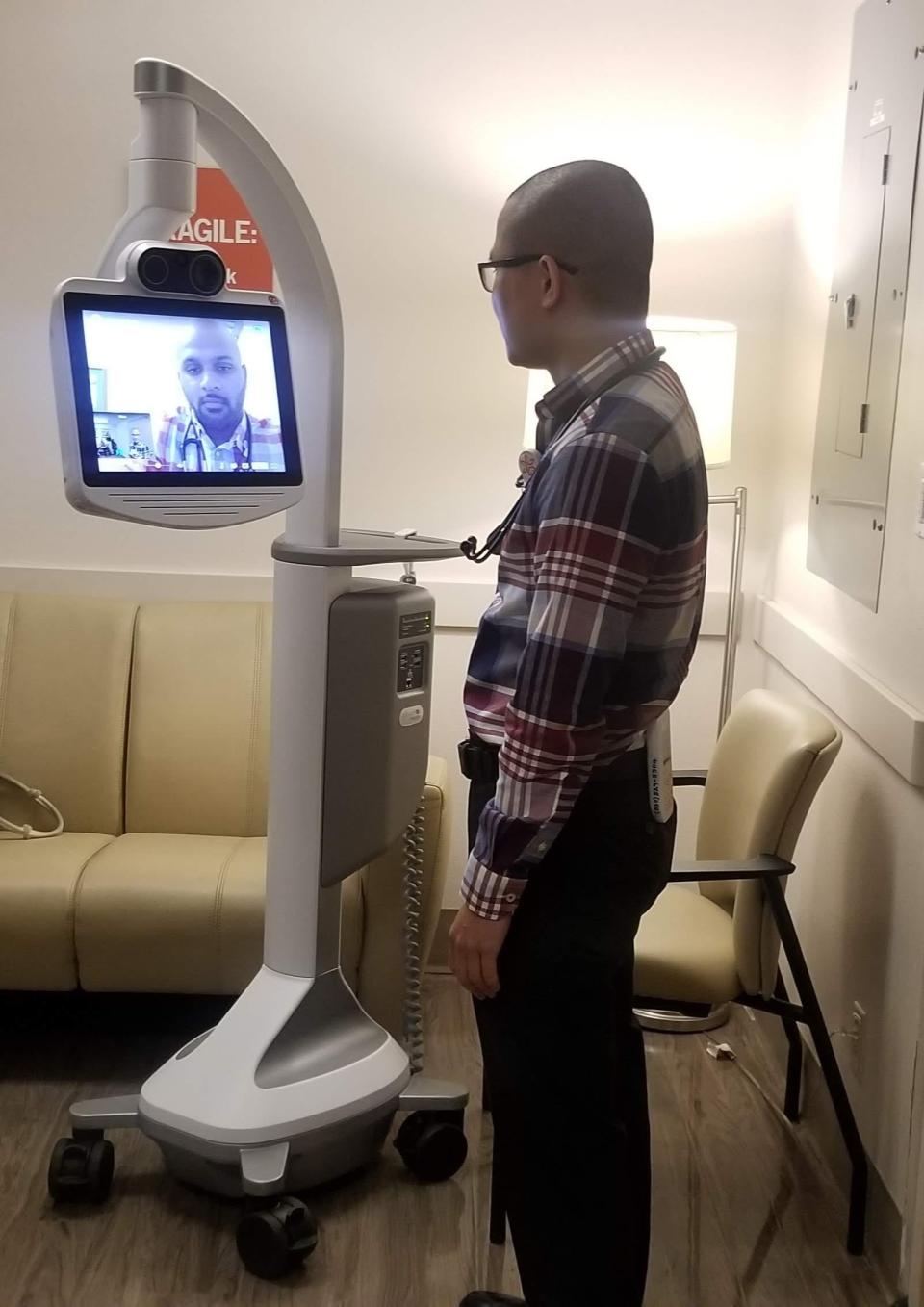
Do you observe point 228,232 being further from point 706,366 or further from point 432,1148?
point 432,1148

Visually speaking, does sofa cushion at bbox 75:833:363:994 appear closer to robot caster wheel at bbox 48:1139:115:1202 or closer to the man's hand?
robot caster wheel at bbox 48:1139:115:1202

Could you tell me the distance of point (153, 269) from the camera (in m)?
1.87

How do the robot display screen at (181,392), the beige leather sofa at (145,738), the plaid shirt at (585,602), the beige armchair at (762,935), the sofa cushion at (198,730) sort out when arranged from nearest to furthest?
1. the plaid shirt at (585,602)
2. the robot display screen at (181,392)
3. the beige armchair at (762,935)
4. the beige leather sofa at (145,738)
5. the sofa cushion at (198,730)

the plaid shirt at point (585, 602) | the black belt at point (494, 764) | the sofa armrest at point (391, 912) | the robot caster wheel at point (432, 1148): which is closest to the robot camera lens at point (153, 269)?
the plaid shirt at point (585, 602)

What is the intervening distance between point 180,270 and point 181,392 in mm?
169

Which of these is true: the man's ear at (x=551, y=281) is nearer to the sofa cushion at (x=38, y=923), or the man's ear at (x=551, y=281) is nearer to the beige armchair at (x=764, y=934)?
the beige armchair at (x=764, y=934)

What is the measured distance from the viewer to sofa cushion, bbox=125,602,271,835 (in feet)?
10.0

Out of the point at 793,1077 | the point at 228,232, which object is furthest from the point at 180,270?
the point at 793,1077

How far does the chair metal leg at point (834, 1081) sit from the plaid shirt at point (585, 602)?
2.58 ft

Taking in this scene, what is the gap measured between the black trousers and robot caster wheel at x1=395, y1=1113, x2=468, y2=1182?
632mm

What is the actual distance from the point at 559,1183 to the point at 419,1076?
845 mm

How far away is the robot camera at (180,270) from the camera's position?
1.86 metres

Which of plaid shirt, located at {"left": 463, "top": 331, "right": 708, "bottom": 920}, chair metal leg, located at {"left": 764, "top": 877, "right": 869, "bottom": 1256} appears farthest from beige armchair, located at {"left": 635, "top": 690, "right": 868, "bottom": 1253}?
plaid shirt, located at {"left": 463, "top": 331, "right": 708, "bottom": 920}

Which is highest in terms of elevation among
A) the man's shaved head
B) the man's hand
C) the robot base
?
the man's shaved head
